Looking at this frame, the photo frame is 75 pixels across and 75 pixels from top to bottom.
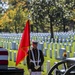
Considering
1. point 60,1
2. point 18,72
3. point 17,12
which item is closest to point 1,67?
point 18,72

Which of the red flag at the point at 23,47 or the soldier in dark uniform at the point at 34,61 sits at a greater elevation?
the red flag at the point at 23,47

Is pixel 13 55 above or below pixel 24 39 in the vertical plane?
below

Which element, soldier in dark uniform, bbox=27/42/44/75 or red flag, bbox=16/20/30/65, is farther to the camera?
soldier in dark uniform, bbox=27/42/44/75

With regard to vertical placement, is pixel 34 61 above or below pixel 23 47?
below

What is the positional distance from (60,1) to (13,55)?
2172 cm

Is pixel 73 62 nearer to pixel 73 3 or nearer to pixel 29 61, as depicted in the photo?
pixel 29 61

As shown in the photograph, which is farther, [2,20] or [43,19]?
[2,20]

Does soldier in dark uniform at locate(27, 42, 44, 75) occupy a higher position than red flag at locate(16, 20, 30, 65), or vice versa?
red flag at locate(16, 20, 30, 65)

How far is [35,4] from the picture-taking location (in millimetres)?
38938

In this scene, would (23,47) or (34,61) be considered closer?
(23,47)

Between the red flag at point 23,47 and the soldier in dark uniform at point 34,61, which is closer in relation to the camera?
the red flag at point 23,47

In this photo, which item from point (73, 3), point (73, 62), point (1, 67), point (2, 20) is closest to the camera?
point (73, 62)

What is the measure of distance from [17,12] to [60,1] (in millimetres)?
22552

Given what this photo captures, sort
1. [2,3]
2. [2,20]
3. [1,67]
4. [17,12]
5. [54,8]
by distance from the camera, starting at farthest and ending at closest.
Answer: [2,3] → [2,20] → [17,12] → [54,8] → [1,67]
